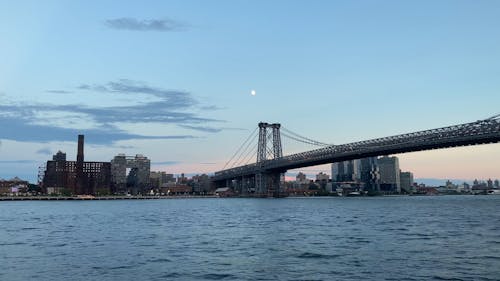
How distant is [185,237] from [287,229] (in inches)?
384

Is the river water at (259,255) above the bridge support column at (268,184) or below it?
below

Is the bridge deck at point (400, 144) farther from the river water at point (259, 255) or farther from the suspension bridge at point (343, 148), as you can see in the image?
the river water at point (259, 255)

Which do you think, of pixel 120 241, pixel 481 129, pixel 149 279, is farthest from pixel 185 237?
pixel 481 129

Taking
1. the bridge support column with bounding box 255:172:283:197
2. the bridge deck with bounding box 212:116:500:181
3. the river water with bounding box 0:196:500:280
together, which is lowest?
the river water with bounding box 0:196:500:280

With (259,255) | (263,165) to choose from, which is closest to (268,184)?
(263,165)

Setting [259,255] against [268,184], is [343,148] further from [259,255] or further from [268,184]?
[259,255]

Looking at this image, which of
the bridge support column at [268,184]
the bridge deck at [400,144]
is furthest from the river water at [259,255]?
the bridge support column at [268,184]

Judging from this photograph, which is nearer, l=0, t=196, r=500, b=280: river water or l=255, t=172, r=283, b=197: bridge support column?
l=0, t=196, r=500, b=280: river water

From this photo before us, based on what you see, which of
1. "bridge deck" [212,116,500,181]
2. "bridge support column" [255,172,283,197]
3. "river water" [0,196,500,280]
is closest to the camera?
"river water" [0,196,500,280]

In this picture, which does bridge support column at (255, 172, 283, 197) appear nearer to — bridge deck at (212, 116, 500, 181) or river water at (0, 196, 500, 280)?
bridge deck at (212, 116, 500, 181)

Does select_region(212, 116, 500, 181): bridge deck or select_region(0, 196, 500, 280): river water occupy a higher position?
select_region(212, 116, 500, 181): bridge deck

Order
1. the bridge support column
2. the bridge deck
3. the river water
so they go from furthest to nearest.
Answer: the bridge support column → the bridge deck → the river water

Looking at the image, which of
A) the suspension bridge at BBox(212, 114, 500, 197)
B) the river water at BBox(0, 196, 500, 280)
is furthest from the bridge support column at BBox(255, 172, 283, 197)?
the river water at BBox(0, 196, 500, 280)

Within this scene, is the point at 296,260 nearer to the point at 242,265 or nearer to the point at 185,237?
the point at 242,265
